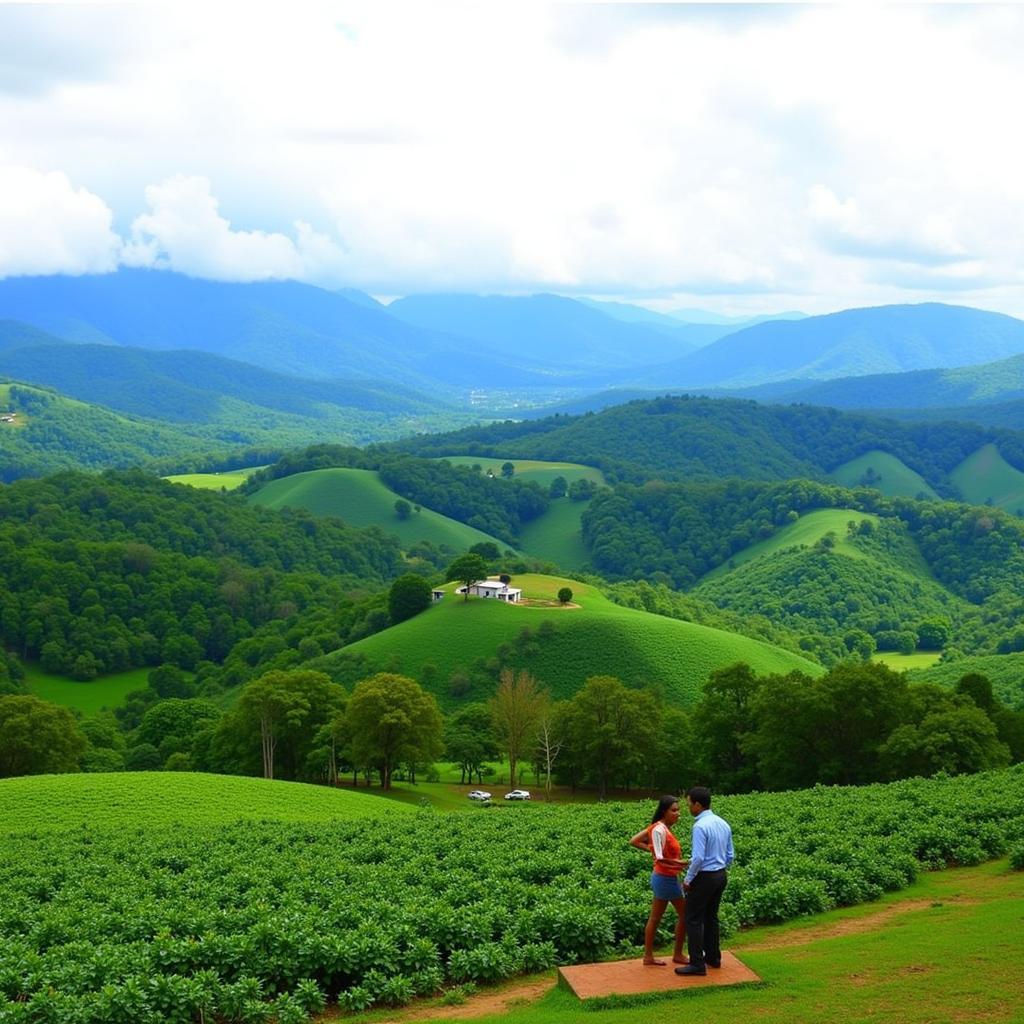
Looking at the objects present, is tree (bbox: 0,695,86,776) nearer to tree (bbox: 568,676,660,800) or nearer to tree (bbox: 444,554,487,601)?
tree (bbox: 568,676,660,800)

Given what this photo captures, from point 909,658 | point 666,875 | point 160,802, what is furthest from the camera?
point 909,658

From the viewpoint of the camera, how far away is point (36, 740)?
64.2 m

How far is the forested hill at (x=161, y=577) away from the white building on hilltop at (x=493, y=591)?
53.0 feet

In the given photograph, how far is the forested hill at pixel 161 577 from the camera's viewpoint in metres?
130

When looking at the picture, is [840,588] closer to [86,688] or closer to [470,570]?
[470,570]

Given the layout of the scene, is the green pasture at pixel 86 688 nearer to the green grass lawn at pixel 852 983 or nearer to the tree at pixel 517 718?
the tree at pixel 517 718

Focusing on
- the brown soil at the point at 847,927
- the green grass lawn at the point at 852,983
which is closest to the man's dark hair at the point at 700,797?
the green grass lawn at the point at 852,983

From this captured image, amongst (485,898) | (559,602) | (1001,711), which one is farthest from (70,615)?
(485,898)

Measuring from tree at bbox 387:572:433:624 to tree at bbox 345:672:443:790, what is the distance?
4466 centimetres

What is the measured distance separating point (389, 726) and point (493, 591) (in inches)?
1876

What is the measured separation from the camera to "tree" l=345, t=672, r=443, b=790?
201 feet

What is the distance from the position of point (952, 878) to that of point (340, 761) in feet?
161

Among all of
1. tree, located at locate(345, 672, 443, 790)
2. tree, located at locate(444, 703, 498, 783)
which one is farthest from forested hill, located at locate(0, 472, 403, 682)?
tree, located at locate(345, 672, 443, 790)

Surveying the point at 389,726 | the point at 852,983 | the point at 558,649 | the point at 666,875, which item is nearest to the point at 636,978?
the point at 666,875
